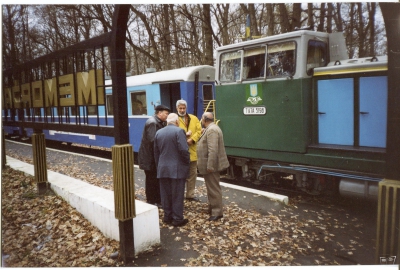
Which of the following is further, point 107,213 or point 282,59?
point 282,59

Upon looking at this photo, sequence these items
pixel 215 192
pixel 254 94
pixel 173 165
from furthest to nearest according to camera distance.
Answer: pixel 254 94 → pixel 215 192 → pixel 173 165

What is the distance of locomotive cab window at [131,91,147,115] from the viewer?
30.4 feet

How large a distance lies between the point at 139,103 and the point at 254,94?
4457mm

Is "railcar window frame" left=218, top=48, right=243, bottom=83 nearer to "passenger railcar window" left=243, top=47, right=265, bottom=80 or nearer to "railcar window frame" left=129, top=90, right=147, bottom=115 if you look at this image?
"passenger railcar window" left=243, top=47, right=265, bottom=80

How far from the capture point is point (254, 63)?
6066 mm

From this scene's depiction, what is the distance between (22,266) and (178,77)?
20.3 ft

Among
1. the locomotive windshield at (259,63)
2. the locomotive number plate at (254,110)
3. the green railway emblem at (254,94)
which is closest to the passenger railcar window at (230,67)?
the locomotive windshield at (259,63)

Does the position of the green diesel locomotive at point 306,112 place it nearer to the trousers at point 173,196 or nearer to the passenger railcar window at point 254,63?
the passenger railcar window at point 254,63

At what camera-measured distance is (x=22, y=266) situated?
11.0 ft

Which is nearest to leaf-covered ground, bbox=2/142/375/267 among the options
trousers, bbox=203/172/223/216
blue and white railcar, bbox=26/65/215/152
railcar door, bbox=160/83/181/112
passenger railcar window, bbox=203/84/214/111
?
trousers, bbox=203/172/223/216

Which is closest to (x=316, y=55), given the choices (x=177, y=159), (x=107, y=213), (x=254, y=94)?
(x=254, y=94)

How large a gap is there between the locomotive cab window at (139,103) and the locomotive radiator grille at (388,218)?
7.38m

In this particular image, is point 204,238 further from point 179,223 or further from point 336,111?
point 336,111

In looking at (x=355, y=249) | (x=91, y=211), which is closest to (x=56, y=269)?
(x=91, y=211)
